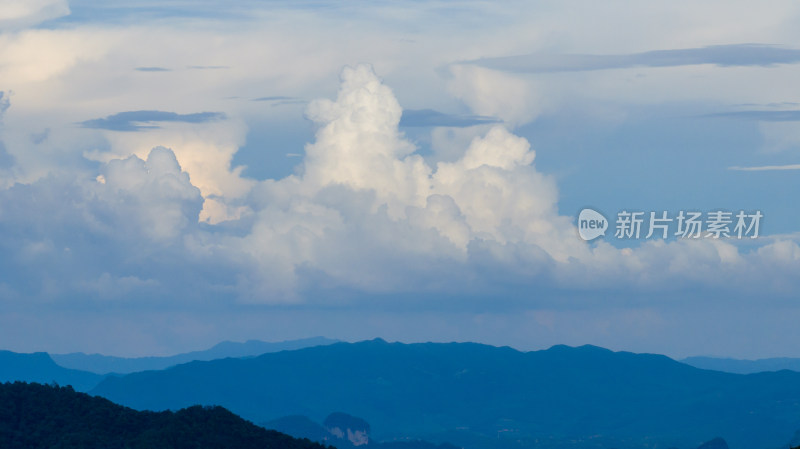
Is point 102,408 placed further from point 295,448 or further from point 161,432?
point 295,448

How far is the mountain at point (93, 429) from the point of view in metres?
184

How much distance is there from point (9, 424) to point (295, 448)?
5348 centimetres

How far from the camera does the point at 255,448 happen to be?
647 ft

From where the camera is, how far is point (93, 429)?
188 m

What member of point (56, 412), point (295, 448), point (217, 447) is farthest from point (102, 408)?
point (295, 448)

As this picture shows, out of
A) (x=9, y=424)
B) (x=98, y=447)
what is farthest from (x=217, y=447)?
(x=9, y=424)

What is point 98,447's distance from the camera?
18188cm

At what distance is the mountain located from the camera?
7249 inches

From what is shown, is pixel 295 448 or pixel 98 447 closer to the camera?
pixel 98 447

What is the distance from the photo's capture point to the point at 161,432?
190m

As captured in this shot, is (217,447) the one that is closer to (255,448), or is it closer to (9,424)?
(255,448)

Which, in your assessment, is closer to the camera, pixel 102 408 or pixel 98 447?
pixel 98 447

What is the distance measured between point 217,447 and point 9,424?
38.6m

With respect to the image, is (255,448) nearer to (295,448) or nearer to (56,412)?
(295,448)
